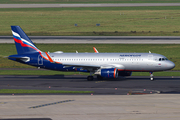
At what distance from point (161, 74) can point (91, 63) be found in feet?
47.5

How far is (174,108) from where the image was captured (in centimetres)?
3064

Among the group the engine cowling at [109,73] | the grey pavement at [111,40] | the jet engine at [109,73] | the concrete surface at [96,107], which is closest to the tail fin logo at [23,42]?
the jet engine at [109,73]

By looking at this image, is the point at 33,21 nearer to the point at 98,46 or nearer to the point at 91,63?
the point at 98,46

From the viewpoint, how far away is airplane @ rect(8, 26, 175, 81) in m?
52.0

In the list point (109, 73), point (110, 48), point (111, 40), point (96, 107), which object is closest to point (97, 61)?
point (109, 73)

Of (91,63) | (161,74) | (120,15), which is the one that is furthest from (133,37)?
(120,15)

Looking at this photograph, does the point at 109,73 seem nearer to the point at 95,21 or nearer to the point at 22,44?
the point at 22,44

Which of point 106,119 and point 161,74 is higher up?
point 161,74

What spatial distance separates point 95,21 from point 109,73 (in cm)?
9079

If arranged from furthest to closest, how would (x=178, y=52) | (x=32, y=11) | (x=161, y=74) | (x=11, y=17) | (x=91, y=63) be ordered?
(x=32, y=11)
(x=11, y=17)
(x=178, y=52)
(x=161, y=74)
(x=91, y=63)

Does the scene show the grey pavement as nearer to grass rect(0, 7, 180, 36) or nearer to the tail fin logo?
grass rect(0, 7, 180, 36)

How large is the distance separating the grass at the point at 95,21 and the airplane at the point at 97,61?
176 ft

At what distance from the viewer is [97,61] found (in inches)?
2119

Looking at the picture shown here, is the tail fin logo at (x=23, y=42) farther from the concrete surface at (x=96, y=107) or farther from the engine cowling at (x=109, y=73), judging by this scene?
the concrete surface at (x=96, y=107)
